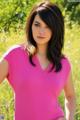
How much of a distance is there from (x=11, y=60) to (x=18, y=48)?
0.09 metres

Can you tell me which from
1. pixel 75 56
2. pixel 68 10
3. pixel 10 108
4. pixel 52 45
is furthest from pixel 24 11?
pixel 52 45

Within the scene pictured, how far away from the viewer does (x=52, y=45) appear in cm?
327

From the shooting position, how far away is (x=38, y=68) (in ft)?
10.4

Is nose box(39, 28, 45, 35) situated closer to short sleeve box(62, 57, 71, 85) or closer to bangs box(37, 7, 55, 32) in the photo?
bangs box(37, 7, 55, 32)

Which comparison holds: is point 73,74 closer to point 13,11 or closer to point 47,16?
point 47,16

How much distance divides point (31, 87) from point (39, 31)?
33cm

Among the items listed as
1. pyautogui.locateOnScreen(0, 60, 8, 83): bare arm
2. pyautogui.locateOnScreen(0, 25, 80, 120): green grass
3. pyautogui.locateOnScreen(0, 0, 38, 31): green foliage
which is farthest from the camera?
pyautogui.locateOnScreen(0, 0, 38, 31): green foliage

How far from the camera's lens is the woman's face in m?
3.12

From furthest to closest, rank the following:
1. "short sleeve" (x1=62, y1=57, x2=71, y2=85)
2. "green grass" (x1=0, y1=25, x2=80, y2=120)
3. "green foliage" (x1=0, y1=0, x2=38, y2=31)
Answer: "green foliage" (x1=0, y1=0, x2=38, y2=31), "green grass" (x1=0, y1=25, x2=80, y2=120), "short sleeve" (x1=62, y1=57, x2=71, y2=85)

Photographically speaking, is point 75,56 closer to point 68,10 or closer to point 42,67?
point 42,67

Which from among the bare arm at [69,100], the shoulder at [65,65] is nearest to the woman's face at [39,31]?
the shoulder at [65,65]

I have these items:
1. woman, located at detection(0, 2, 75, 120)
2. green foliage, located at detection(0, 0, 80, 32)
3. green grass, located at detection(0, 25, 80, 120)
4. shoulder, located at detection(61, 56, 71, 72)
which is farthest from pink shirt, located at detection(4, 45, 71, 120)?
green foliage, located at detection(0, 0, 80, 32)

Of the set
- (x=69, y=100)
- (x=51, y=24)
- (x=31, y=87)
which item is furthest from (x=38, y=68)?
(x=69, y=100)

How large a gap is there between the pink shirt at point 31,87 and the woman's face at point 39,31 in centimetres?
11
